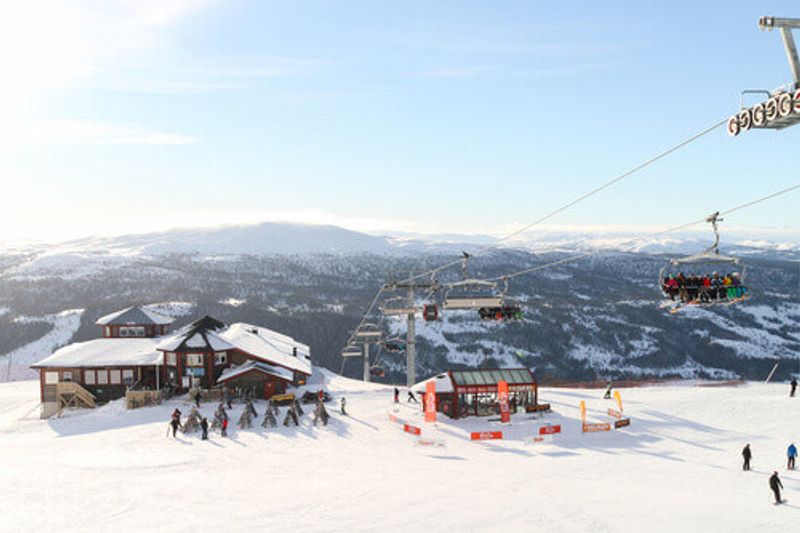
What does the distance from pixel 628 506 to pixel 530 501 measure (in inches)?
137

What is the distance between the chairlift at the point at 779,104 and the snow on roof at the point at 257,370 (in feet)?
128

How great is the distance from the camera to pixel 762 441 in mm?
31281

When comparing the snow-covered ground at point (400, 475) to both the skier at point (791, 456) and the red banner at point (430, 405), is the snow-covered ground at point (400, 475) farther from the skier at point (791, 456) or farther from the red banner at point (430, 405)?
the red banner at point (430, 405)

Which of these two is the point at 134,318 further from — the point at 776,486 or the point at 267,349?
the point at 776,486

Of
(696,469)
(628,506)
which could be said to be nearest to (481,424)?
(696,469)

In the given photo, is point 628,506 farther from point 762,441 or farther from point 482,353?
point 482,353

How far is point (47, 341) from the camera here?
411ft

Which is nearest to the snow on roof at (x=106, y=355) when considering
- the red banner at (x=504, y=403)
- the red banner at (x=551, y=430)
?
the red banner at (x=504, y=403)

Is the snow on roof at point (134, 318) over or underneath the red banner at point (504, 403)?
over

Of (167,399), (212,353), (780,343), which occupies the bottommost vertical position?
(780,343)

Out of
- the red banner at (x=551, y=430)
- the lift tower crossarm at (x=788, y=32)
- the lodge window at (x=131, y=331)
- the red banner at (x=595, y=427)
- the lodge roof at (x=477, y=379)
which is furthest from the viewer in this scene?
the lodge window at (x=131, y=331)

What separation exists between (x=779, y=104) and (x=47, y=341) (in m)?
142

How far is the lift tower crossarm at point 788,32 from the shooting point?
8.54 metres

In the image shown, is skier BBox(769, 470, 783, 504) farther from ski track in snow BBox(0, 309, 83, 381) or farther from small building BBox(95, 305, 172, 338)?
ski track in snow BBox(0, 309, 83, 381)
